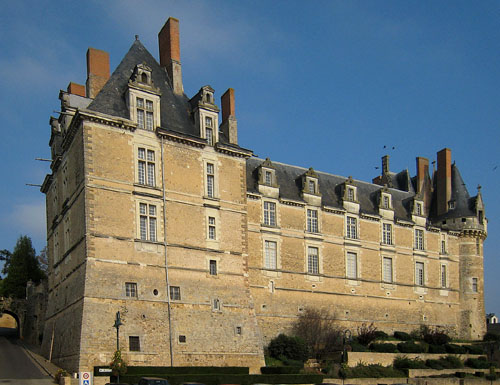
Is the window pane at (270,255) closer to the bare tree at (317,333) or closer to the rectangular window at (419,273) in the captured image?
the bare tree at (317,333)

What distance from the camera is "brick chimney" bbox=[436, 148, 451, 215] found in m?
53.8

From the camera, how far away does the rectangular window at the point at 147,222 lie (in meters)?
31.8

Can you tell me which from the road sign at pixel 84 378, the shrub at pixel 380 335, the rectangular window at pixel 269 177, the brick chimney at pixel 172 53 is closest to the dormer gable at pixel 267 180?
the rectangular window at pixel 269 177

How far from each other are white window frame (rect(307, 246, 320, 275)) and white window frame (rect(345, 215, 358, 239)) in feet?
11.9

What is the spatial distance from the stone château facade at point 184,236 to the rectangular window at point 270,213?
0.53ft

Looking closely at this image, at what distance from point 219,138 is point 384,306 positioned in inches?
775

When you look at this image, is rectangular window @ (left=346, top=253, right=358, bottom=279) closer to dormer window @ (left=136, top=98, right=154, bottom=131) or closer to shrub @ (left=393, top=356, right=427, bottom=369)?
shrub @ (left=393, top=356, right=427, bottom=369)

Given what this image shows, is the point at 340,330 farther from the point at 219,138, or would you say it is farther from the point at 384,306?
the point at 219,138

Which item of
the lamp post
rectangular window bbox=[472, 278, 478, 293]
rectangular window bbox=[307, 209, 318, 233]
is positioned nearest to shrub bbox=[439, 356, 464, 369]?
rectangular window bbox=[472, 278, 478, 293]

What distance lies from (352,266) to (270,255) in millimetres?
7905

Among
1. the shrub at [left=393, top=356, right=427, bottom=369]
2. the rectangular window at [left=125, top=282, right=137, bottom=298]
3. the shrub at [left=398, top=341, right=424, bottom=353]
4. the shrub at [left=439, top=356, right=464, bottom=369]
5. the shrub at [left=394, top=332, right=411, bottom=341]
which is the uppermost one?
the rectangular window at [left=125, top=282, right=137, bottom=298]

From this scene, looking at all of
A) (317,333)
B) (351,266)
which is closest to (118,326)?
(317,333)

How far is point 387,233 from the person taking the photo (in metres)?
47.9

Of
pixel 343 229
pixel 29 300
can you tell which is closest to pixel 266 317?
pixel 343 229
